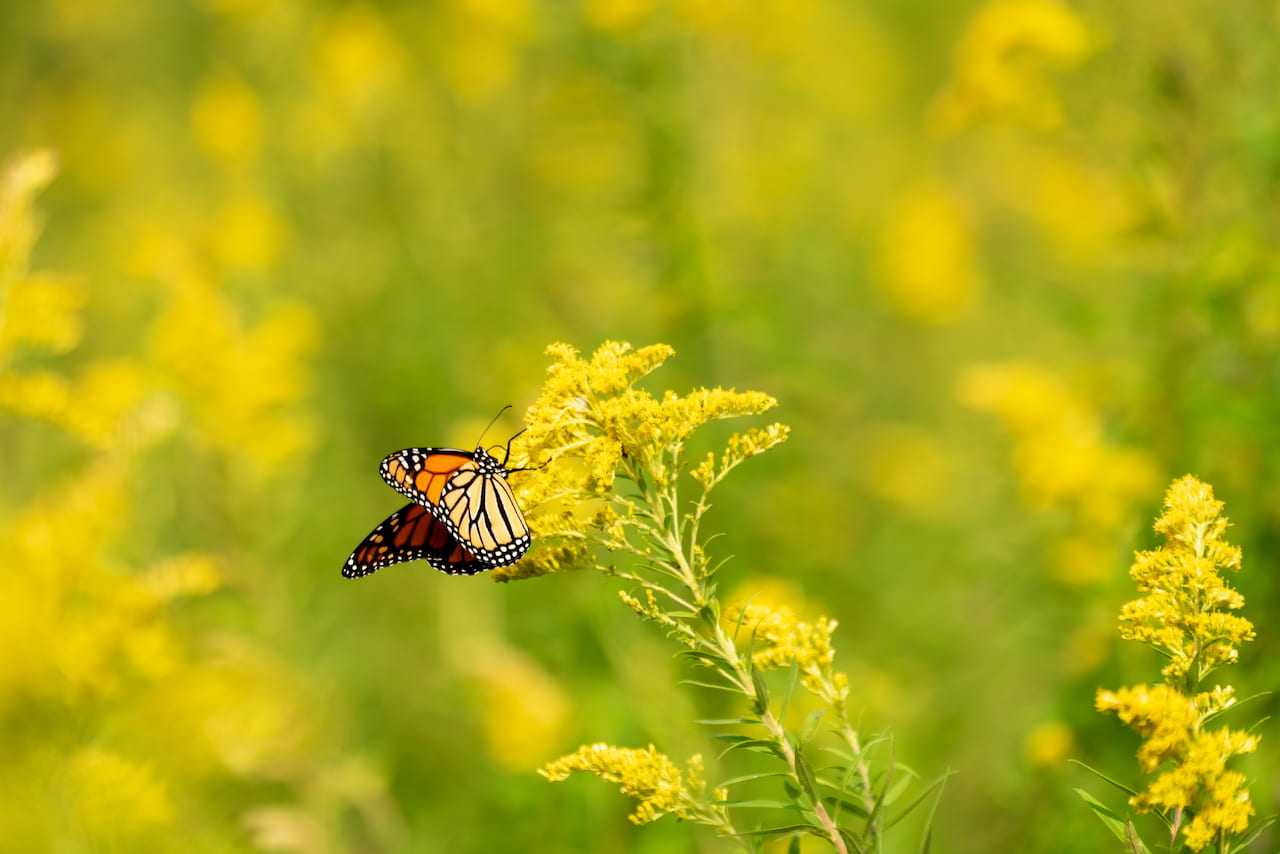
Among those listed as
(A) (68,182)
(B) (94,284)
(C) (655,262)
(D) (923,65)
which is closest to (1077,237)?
(C) (655,262)

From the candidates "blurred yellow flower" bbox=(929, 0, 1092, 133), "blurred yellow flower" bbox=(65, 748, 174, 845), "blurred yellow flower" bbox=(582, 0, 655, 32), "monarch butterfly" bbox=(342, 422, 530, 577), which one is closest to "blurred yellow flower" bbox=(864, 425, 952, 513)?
"blurred yellow flower" bbox=(929, 0, 1092, 133)

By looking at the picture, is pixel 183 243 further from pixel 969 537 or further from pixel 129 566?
pixel 969 537

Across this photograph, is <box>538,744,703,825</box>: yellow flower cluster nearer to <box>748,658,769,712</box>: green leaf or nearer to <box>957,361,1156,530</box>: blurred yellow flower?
<box>748,658,769,712</box>: green leaf

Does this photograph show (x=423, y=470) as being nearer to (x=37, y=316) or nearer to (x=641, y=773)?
(x=37, y=316)

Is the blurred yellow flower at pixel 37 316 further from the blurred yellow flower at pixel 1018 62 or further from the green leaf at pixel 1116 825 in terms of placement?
the blurred yellow flower at pixel 1018 62

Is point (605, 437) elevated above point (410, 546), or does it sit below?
below

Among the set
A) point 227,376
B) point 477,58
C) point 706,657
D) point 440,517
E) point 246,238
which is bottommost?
point 706,657

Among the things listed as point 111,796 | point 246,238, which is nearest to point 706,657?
point 111,796
